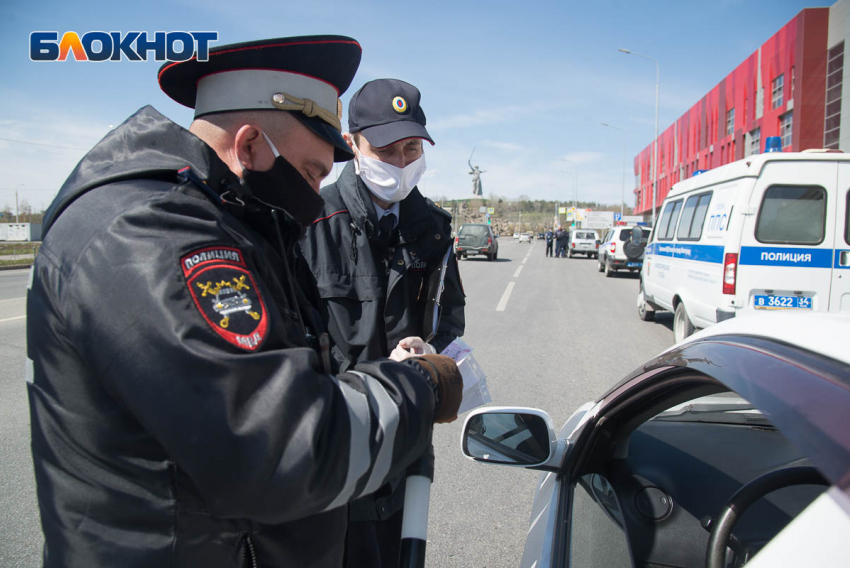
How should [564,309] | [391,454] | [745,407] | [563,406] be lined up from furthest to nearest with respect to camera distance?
1. [564,309]
2. [563,406]
3. [745,407]
4. [391,454]

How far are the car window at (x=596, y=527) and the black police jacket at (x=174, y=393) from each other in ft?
2.17

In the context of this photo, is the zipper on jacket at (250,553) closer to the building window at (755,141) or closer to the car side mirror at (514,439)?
the car side mirror at (514,439)

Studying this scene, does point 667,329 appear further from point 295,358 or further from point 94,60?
point 295,358

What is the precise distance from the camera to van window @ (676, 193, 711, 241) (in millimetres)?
6645

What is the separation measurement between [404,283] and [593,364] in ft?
15.9

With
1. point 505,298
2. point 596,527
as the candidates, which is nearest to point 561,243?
point 505,298

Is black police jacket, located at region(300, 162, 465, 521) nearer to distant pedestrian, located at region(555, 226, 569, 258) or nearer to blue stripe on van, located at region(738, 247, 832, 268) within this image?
blue stripe on van, located at region(738, 247, 832, 268)

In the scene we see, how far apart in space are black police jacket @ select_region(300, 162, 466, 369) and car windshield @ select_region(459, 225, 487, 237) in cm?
2330

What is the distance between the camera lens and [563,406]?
4801mm

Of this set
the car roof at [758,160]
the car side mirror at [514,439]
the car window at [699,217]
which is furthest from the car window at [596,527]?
the car window at [699,217]

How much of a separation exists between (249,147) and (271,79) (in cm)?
17

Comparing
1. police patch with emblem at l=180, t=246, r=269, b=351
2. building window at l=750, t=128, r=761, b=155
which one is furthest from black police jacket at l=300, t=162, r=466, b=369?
building window at l=750, t=128, r=761, b=155

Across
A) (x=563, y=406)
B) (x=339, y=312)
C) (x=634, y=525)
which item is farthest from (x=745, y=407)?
(x=563, y=406)

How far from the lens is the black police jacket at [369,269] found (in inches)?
79.4
